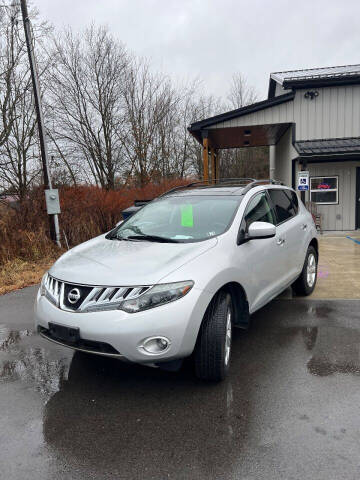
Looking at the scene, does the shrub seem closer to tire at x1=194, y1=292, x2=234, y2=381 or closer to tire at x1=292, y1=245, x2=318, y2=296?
tire at x1=292, y1=245, x2=318, y2=296

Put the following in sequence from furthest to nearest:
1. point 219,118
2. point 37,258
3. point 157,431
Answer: point 219,118
point 37,258
point 157,431

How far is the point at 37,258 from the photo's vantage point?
29.8ft

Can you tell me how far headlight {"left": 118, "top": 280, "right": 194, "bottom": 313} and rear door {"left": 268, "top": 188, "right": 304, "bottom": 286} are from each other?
79.7 inches

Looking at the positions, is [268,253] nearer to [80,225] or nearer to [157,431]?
[157,431]

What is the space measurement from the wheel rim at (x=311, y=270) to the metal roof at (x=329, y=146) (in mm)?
7393

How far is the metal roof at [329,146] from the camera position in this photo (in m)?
11.9

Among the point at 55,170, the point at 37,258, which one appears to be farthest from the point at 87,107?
the point at 37,258

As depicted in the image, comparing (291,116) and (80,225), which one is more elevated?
(291,116)

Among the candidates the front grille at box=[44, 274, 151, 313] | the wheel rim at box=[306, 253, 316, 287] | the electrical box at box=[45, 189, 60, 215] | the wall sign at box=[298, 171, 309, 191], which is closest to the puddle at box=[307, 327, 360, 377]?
the wheel rim at box=[306, 253, 316, 287]

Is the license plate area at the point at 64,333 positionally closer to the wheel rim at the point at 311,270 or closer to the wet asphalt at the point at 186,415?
the wet asphalt at the point at 186,415

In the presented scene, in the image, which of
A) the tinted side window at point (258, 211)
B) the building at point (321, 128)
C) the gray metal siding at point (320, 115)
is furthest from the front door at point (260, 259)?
the gray metal siding at point (320, 115)

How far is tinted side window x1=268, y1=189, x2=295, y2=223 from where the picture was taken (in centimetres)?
460

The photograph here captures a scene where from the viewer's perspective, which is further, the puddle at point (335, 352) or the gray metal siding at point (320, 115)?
the gray metal siding at point (320, 115)

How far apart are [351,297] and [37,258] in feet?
23.4
